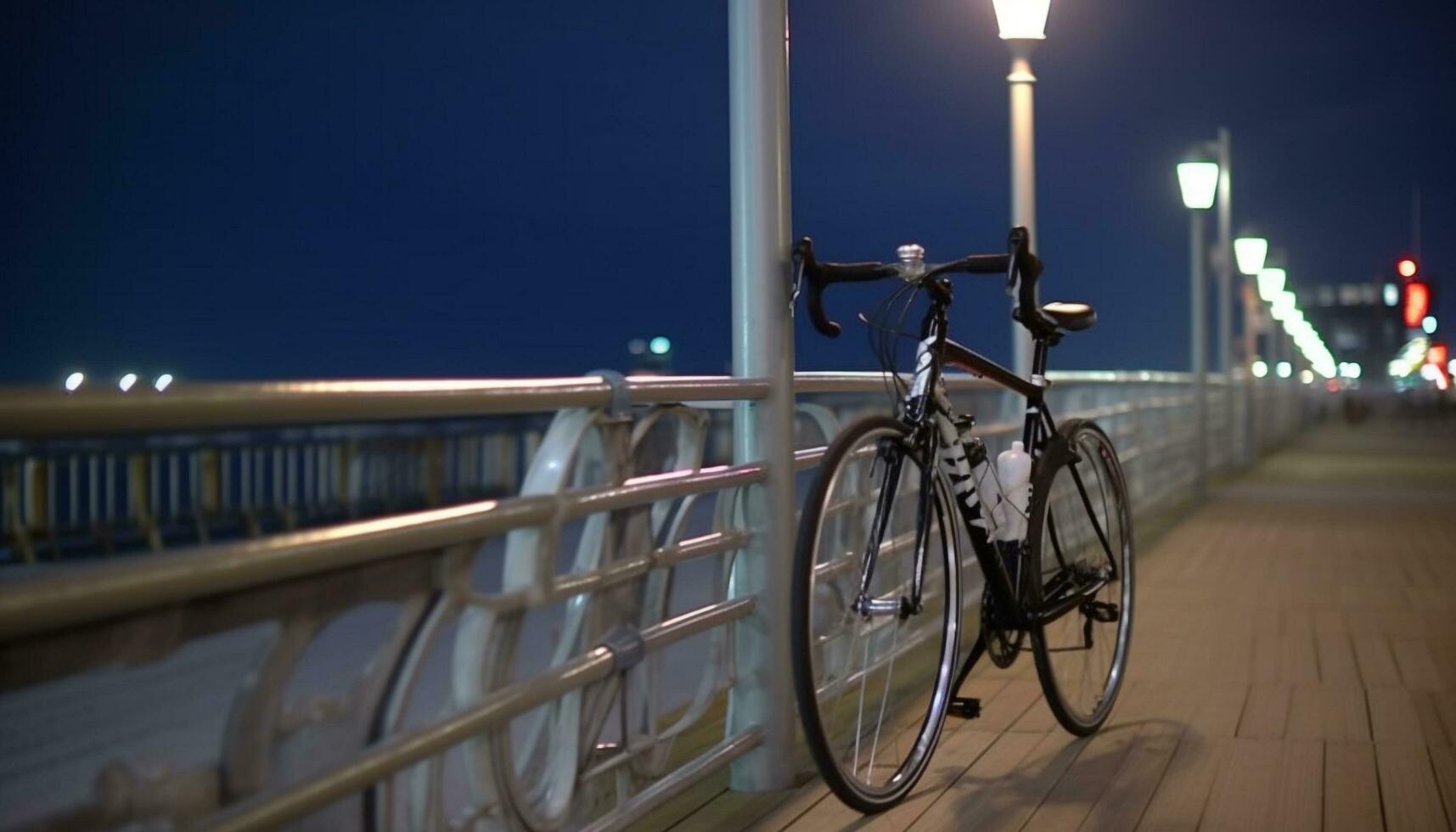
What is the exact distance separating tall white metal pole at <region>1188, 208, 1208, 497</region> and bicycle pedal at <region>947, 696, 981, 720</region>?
1273cm

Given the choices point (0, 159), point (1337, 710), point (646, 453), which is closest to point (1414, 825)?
point (1337, 710)

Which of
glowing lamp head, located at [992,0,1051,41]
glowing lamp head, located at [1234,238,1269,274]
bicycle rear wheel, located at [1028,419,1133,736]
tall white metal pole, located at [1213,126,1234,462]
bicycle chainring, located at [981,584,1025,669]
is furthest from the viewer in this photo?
glowing lamp head, located at [1234,238,1269,274]

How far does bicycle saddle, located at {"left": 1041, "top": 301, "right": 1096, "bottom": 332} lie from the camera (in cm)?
514

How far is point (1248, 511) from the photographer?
48.1ft

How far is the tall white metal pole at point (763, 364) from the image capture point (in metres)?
4.47

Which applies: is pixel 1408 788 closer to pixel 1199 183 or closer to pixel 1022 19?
pixel 1022 19

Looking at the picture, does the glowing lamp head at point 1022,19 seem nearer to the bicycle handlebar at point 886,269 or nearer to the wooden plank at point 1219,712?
the wooden plank at point 1219,712

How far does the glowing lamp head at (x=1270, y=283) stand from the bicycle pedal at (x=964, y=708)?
101 ft

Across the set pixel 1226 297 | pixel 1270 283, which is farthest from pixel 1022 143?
pixel 1270 283

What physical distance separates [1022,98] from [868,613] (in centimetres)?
580

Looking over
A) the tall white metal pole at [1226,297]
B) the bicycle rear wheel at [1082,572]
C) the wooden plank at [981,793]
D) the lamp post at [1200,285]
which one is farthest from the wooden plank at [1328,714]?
the tall white metal pole at [1226,297]

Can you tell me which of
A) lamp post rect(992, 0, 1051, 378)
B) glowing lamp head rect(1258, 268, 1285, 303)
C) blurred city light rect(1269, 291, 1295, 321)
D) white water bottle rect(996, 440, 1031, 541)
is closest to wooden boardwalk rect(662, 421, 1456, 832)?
white water bottle rect(996, 440, 1031, 541)

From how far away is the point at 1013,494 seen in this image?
482 cm

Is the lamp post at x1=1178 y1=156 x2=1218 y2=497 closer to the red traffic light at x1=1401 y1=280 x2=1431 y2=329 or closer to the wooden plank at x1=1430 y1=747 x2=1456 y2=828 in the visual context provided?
the wooden plank at x1=1430 y1=747 x2=1456 y2=828
